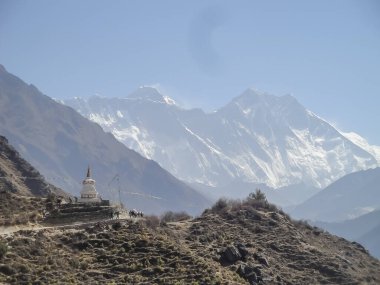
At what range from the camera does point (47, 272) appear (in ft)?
207

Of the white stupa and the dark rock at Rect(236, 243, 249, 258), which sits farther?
the white stupa

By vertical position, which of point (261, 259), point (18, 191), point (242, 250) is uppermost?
point (18, 191)

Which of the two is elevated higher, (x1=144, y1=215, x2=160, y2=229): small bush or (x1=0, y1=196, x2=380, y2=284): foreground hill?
(x1=144, y1=215, x2=160, y2=229): small bush

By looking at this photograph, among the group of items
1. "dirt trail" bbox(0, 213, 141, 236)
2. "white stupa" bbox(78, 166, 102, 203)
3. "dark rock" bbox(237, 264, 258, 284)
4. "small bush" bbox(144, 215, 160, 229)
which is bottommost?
"dark rock" bbox(237, 264, 258, 284)

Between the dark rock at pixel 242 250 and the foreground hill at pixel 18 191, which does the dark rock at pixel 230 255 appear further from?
the foreground hill at pixel 18 191

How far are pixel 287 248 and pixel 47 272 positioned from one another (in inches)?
1729

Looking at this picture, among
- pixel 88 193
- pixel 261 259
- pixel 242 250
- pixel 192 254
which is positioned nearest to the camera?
pixel 192 254

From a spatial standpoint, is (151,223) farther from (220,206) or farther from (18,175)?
(18,175)

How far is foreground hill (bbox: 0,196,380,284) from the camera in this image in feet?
214

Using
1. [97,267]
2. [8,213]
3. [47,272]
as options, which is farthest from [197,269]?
[8,213]

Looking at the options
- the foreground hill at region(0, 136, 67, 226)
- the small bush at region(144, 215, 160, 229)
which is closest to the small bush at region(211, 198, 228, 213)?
the small bush at region(144, 215, 160, 229)

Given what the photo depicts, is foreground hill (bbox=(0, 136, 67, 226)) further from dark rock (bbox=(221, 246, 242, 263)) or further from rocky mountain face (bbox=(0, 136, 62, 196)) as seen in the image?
dark rock (bbox=(221, 246, 242, 263))

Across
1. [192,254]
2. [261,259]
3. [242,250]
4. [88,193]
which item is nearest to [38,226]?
[88,193]

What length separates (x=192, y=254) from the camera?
76.3m
